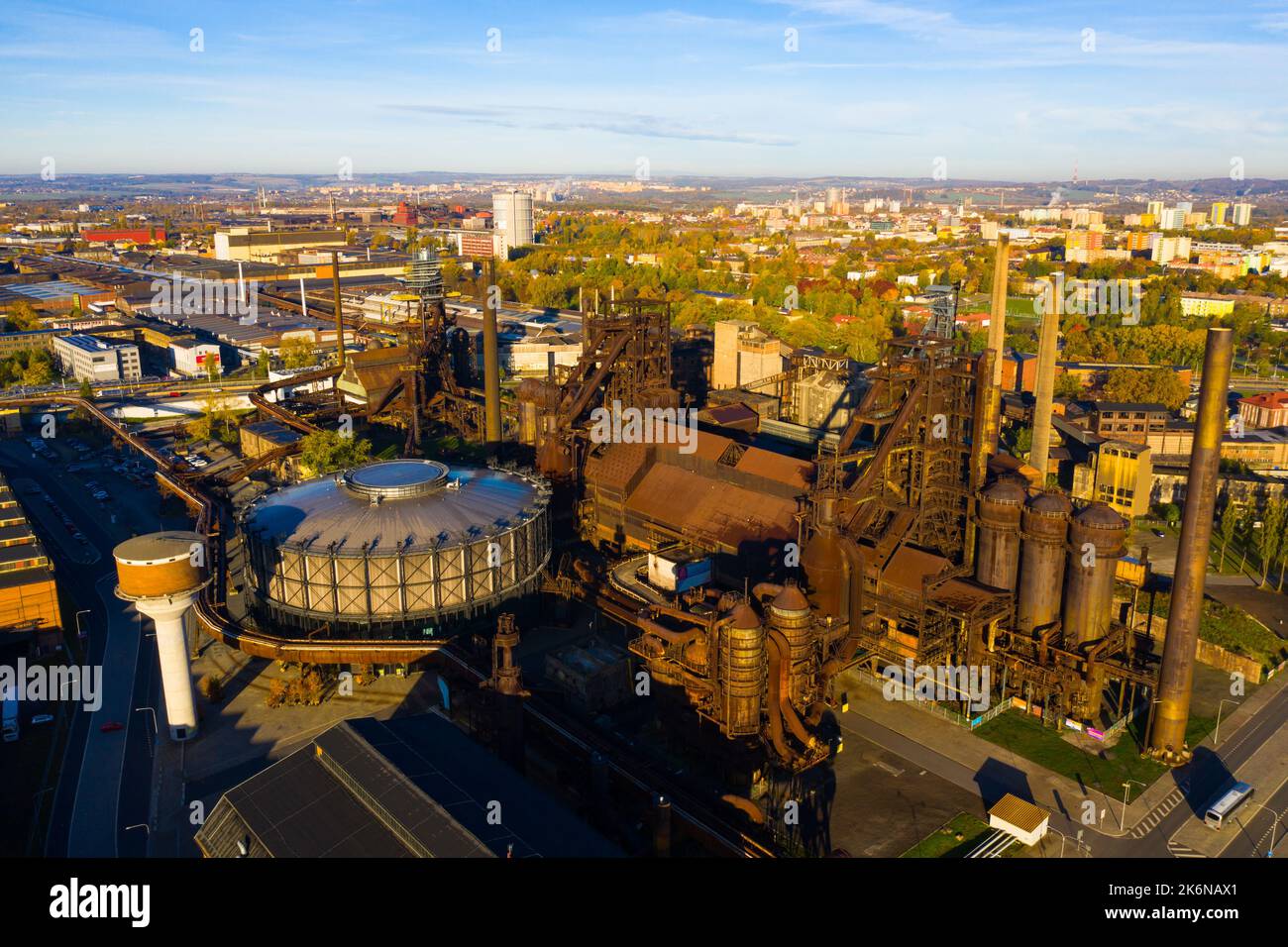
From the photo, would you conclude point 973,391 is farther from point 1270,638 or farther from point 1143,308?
point 1143,308

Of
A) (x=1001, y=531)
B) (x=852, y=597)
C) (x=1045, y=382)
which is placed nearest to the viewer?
(x=852, y=597)

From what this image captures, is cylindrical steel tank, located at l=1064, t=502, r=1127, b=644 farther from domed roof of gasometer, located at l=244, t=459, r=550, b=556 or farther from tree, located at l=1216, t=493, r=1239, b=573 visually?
domed roof of gasometer, located at l=244, t=459, r=550, b=556

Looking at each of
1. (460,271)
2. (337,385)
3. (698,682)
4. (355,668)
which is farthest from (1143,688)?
(460,271)

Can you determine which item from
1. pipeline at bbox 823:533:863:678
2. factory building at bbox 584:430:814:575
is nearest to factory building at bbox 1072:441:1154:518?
factory building at bbox 584:430:814:575

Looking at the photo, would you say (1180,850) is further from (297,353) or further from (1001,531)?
(297,353)

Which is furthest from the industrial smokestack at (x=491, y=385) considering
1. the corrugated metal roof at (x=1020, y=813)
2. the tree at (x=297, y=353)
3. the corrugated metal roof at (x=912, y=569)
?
the corrugated metal roof at (x=1020, y=813)

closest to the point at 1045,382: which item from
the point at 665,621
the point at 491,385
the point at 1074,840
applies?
the point at 665,621

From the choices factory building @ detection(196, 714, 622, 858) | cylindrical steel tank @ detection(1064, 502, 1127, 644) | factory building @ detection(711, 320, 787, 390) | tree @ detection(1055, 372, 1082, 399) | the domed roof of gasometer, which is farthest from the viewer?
tree @ detection(1055, 372, 1082, 399)
